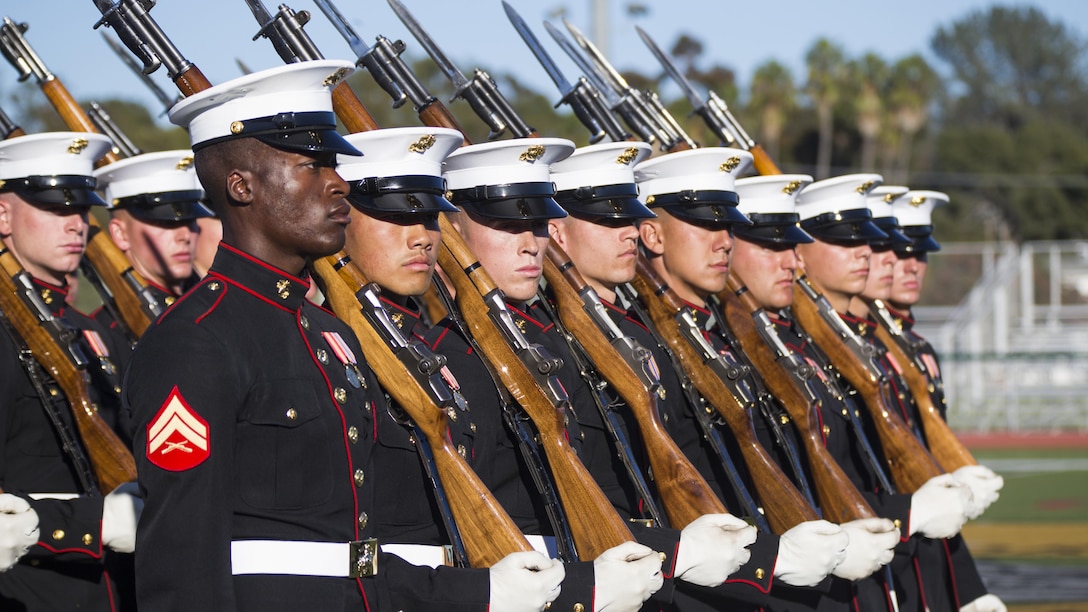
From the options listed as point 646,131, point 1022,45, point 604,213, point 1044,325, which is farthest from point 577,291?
point 1022,45

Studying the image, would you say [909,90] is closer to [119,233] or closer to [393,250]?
[119,233]

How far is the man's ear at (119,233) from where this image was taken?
569 cm

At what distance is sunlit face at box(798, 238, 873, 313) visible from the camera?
650cm

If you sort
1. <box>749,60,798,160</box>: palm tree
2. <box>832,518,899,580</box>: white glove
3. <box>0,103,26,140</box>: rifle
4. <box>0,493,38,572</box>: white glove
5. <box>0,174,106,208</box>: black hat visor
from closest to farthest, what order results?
1. <box>0,493,38,572</box>: white glove
2. <box>832,518,899,580</box>: white glove
3. <box>0,174,106,208</box>: black hat visor
4. <box>0,103,26,140</box>: rifle
5. <box>749,60,798,160</box>: palm tree

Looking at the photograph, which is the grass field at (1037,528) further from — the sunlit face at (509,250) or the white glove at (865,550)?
the sunlit face at (509,250)

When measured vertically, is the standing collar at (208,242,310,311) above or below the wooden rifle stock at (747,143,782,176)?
above

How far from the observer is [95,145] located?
4.96 meters

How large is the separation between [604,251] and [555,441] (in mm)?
1058

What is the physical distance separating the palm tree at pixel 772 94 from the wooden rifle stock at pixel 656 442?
37016 mm

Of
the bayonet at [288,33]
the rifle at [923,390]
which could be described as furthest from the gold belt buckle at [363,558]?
the rifle at [923,390]

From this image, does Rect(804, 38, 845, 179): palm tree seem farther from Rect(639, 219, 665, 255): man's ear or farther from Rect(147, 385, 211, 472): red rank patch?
Rect(147, 385, 211, 472): red rank patch

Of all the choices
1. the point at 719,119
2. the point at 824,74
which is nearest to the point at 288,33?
the point at 719,119

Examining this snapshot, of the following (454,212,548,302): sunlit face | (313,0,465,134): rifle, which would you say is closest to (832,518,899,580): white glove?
(454,212,548,302): sunlit face

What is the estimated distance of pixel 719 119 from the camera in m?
7.08
